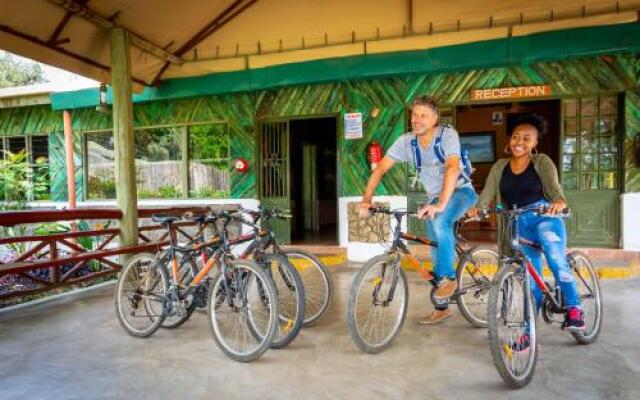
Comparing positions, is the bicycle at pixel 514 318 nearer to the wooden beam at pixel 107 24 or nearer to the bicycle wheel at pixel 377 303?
the bicycle wheel at pixel 377 303

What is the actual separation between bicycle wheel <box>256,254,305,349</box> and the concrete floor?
4.8 inches

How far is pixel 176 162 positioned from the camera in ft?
29.9

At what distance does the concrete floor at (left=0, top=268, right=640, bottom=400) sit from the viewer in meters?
2.78

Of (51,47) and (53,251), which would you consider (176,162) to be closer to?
(51,47)

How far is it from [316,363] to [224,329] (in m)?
0.87

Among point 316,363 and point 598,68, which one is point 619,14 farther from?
point 316,363

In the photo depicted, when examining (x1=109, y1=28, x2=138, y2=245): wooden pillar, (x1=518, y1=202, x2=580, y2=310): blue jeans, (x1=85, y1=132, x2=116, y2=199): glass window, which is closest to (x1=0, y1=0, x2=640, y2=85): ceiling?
(x1=109, y1=28, x2=138, y2=245): wooden pillar

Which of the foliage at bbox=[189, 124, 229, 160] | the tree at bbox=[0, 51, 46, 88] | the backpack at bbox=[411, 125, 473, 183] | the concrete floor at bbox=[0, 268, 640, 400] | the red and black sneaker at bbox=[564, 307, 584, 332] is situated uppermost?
the tree at bbox=[0, 51, 46, 88]

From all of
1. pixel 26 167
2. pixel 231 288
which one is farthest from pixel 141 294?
pixel 26 167

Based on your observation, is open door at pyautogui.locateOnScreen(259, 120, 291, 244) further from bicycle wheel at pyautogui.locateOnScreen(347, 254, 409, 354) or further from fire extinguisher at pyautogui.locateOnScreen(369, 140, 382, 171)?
bicycle wheel at pyautogui.locateOnScreen(347, 254, 409, 354)

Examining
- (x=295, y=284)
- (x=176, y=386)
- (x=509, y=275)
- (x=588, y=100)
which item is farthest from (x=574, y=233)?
(x=176, y=386)

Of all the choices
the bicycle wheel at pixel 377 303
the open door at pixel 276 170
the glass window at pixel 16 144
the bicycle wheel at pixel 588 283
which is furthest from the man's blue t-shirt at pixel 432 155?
the glass window at pixel 16 144

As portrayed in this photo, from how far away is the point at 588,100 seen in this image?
699 cm

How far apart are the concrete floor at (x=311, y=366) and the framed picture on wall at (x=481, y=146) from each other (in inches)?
296
